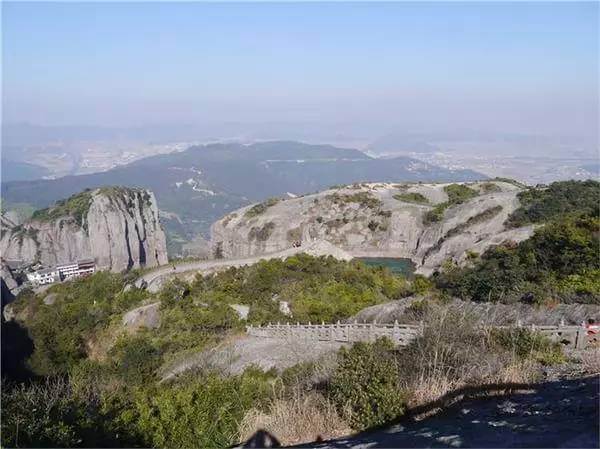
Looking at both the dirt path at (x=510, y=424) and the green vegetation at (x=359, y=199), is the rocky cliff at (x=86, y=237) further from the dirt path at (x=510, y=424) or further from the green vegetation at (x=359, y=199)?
the dirt path at (x=510, y=424)

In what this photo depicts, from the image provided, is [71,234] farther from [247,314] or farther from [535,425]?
[535,425]

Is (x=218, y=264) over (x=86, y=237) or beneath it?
over

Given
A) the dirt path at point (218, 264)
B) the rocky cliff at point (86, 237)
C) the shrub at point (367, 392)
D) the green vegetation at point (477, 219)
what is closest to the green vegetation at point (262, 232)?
the green vegetation at point (477, 219)

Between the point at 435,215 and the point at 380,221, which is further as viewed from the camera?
the point at 380,221

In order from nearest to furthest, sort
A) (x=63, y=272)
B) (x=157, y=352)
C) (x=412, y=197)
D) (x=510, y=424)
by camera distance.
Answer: (x=510, y=424), (x=157, y=352), (x=412, y=197), (x=63, y=272)

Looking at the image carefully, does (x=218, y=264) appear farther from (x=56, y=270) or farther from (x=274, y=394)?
(x=56, y=270)

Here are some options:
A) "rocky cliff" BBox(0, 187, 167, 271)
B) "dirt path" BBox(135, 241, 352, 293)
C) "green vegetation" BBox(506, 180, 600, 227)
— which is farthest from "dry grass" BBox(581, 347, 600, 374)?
"rocky cliff" BBox(0, 187, 167, 271)

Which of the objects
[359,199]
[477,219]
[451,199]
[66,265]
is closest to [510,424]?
[477,219]

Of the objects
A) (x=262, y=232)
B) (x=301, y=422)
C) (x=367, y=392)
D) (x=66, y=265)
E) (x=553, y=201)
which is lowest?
(x=66, y=265)
